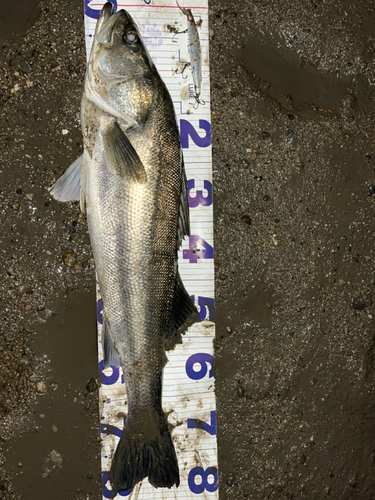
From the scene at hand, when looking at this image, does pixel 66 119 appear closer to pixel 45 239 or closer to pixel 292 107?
pixel 45 239

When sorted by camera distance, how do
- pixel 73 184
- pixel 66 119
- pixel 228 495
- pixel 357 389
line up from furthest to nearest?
pixel 357 389, pixel 228 495, pixel 66 119, pixel 73 184

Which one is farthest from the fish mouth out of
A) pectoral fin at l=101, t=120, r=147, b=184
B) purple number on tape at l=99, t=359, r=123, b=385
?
purple number on tape at l=99, t=359, r=123, b=385

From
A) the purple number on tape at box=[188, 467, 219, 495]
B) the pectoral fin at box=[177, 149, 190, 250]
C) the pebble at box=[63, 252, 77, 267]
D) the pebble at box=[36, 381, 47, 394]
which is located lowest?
the purple number on tape at box=[188, 467, 219, 495]

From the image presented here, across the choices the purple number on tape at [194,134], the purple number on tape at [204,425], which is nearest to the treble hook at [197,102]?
the purple number on tape at [194,134]

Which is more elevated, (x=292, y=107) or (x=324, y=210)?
(x=292, y=107)

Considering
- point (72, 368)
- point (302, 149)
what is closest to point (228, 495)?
point (72, 368)

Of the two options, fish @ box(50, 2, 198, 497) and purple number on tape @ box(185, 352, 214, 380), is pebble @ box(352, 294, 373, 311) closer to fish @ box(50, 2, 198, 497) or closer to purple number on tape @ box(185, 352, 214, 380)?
purple number on tape @ box(185, 352, 214, 380)
